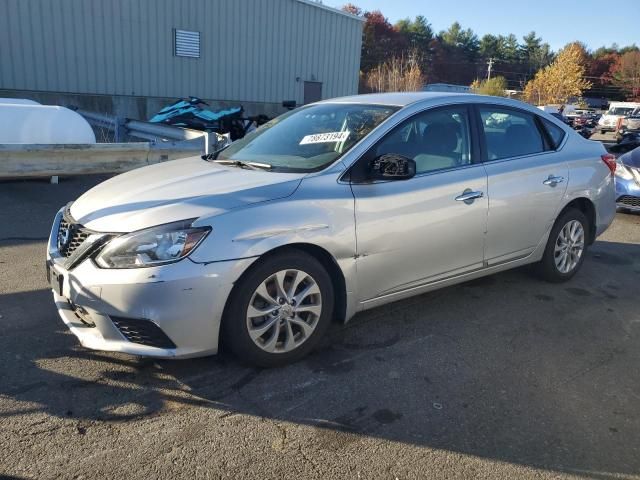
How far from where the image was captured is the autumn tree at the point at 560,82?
5866 centimetres

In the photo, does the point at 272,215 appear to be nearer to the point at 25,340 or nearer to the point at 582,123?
the point at 25,340

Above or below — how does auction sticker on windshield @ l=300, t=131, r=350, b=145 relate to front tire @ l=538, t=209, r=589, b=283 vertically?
above

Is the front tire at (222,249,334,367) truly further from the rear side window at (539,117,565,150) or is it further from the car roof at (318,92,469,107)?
the rear side window at (539,117,565,150)

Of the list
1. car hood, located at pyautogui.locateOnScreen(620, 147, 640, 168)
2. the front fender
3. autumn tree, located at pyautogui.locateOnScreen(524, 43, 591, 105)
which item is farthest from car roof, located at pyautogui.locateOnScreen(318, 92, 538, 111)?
autumn tree, located at pyautogui.locateOnScreen(524, 43, 591, 105)

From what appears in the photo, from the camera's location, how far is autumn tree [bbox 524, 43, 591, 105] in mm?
58656

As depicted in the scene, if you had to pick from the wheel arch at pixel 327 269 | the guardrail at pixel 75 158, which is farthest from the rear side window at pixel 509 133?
the guardrail at pixel 75 158

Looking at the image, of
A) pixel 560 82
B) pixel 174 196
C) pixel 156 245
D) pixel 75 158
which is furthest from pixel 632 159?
pixel 560 82

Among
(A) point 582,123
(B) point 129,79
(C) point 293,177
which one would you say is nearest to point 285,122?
(C) point 293,177

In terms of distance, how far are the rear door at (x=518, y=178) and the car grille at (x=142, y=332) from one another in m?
2.53

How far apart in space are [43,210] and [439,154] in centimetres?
516

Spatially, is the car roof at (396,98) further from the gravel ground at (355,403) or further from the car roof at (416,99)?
the gravel ground at (355,403)

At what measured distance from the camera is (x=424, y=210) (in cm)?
374

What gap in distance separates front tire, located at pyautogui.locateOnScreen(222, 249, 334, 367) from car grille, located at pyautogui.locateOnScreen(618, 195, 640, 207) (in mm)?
6913

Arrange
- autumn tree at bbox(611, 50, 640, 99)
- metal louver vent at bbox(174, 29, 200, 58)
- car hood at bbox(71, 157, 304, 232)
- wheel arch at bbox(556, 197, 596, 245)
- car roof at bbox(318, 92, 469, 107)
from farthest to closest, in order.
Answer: autumn tree at bbox(611, 50, 640, 99), metal louver vent at bbox(174, 29, 200, 58), wheel arch at bbox(556, 197, 596, 245), car roof at bbox(318, 92, 469, 107), car hood at bbox(71, 157, 304, 232)
